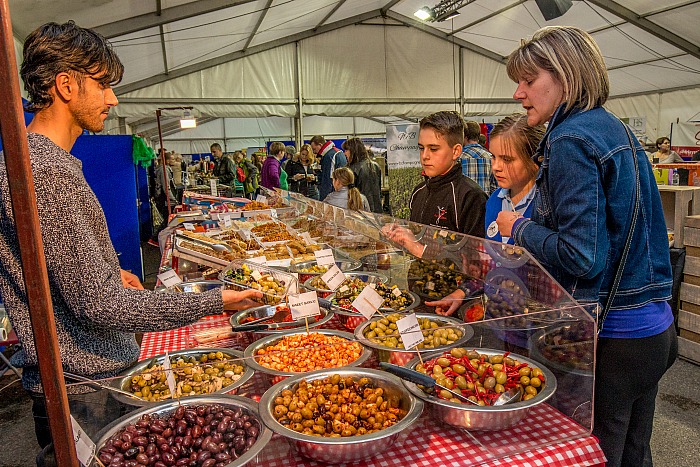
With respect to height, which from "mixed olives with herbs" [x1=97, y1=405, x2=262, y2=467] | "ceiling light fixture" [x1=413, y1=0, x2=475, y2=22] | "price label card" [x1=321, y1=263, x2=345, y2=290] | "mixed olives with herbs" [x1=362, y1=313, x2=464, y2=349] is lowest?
"mixed olives with herbs" [x1=97, y1=405, x2=262, y2=467]

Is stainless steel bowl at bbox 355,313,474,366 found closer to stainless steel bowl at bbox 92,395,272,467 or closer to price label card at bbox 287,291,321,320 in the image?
price label card at bbox 287,291,321,320

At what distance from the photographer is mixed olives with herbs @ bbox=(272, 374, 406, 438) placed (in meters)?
1.39

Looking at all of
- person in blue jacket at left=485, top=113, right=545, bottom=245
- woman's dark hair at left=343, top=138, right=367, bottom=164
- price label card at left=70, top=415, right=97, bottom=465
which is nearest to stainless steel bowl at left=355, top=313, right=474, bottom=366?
person in blue jacket at left=485, top=113, right=545, bottom=245

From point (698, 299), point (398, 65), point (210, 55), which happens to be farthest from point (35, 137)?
point (398, 65)

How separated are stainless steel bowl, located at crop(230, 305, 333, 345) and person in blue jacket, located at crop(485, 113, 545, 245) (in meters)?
0.85

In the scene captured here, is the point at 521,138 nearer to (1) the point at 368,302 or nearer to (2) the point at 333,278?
(1) the point at 368,302

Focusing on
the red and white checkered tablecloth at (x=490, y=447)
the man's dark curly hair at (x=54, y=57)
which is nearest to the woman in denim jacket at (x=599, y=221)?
the red and white checkered tablecloth at (x=490, y=447)

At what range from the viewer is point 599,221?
1502 millimetres

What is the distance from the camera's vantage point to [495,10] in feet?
42.8

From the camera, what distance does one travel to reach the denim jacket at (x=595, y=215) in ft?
4.91

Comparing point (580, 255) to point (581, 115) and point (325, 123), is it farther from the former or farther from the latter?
point (325, 123)

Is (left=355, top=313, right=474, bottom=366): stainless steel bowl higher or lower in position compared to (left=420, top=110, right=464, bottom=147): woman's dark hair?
lower

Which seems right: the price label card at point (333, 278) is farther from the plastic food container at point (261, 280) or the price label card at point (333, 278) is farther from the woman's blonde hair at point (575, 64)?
the woman's blonde hair at point (575, 64)

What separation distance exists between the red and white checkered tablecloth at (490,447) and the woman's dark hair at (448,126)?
1.69m
